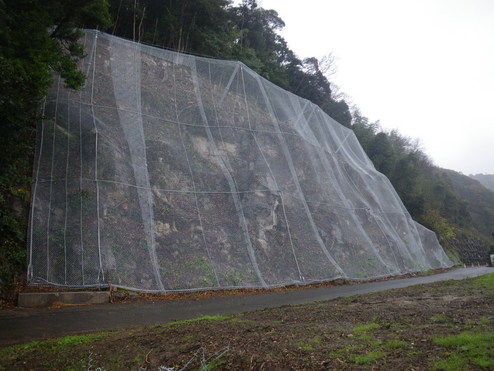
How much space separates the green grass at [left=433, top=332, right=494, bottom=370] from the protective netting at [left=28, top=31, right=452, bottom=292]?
598 centimetres

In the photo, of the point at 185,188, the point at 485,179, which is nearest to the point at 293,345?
the point at 185,188

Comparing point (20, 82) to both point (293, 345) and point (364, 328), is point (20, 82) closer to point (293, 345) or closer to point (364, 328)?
point (293, 345)

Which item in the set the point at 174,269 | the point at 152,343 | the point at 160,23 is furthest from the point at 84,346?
the point at 160,23

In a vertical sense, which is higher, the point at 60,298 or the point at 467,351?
the point at 467,351

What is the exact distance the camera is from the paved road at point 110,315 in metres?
5.36

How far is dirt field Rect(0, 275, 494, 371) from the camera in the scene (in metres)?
3.26

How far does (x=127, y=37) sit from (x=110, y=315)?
14705mm

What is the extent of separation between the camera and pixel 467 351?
316cm

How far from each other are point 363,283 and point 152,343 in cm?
923

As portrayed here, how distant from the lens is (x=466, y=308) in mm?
5660

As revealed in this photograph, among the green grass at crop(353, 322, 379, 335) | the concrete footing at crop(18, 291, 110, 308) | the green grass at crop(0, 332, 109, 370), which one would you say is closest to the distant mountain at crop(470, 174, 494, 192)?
the green grass at crop(353, 322, 379, 335)

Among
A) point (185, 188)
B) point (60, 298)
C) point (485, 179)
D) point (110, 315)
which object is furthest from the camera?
point (485, 179)

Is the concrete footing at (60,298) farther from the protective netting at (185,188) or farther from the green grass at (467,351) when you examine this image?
the green grass at (467,351)

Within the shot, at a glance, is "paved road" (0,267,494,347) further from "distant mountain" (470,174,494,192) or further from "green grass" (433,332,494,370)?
"distant mountain" (470,174,494,192)
